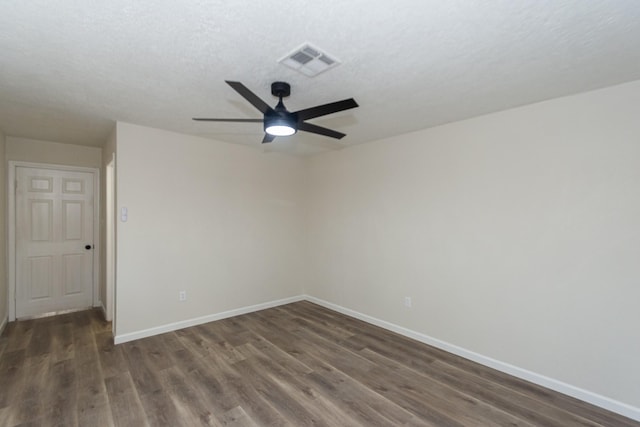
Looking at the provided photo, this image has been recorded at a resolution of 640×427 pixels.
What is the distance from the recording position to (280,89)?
235cm

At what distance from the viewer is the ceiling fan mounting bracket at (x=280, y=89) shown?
7.62ft

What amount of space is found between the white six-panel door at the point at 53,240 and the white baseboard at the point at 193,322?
73.9 inches

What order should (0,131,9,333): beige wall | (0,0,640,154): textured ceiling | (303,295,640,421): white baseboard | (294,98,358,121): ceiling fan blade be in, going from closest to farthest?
(0,0,640,154): textured ceiling < (294,98,358,121): ceiling fan blade < (303,295,640,421): white baseboard < (0,131,9,333): beige wall

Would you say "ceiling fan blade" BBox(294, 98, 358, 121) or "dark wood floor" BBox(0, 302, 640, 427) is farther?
"dark wood floor" BBox(0, 302, 640, 427)

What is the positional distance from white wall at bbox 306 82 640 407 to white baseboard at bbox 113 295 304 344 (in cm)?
149

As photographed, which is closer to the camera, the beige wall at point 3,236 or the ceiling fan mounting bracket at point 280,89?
the ceiling fan mounting bracket at point 280,89

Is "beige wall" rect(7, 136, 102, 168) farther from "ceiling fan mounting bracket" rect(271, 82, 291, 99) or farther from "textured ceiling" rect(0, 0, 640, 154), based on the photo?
"ceiling fan mounting bracket" rect(271, 82, 291, 99)

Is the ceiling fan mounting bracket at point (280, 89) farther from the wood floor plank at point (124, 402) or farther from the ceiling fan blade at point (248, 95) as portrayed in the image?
the wood floor plank at point (124, 402)

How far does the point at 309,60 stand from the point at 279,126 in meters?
0.48

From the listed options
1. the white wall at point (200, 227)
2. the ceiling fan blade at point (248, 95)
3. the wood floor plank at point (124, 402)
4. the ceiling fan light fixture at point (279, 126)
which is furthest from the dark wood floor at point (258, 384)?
the ceiling fan blade at point (248, 95)

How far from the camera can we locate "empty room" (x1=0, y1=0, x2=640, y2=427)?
1827mm

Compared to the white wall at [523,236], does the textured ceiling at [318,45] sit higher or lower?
higher

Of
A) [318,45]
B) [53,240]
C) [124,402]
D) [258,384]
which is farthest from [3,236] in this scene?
[318,45]

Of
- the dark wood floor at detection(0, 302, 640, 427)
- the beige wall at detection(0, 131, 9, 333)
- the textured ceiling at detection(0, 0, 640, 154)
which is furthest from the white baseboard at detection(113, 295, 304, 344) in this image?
the textured ceiling at detection(0, 0, 640, 154)
